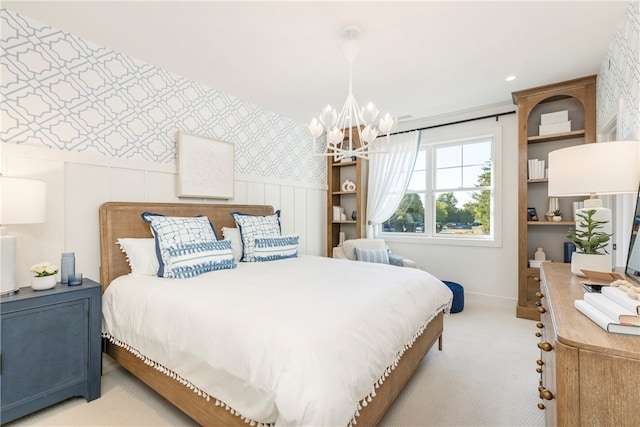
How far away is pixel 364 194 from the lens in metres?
4.79

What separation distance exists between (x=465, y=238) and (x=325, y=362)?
3.53m

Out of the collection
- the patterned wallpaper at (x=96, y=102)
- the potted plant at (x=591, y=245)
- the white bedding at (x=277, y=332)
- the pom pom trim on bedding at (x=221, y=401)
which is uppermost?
the patterned wallpaper at (x=96, y=102)

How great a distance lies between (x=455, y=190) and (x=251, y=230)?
2910 mm

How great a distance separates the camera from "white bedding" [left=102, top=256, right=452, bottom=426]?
3.64 ft

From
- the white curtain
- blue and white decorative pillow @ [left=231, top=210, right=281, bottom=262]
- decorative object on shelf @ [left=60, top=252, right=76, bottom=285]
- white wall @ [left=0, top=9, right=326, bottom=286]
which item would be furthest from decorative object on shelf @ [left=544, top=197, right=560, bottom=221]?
decorative object on shelf @ [left=60, top=252, right=76, bottom=285]

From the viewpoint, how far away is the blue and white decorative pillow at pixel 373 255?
3.79 metres

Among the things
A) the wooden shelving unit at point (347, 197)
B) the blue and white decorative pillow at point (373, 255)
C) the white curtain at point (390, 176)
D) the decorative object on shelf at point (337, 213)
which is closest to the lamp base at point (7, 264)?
the blue and white decorative pillow at point (373, 255)

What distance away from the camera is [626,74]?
2.11 metres

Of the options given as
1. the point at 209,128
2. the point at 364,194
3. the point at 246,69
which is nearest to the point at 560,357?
the point at 246,69

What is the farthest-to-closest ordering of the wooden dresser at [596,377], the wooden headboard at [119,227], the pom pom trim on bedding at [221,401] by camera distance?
the wooden headboard at [119,227] < the pom pom trim on bedding at [221,401] < the wooden dresser at [596,377]

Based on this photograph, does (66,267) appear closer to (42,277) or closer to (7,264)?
(42,277)

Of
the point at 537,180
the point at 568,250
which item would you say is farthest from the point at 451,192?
the point at 568,250

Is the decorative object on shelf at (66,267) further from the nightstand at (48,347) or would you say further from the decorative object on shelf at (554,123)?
the decorative object on shelf at (554,123)

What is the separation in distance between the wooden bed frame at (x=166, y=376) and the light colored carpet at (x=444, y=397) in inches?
6.6
